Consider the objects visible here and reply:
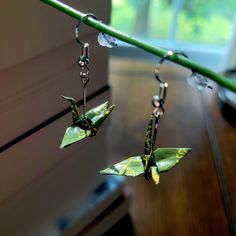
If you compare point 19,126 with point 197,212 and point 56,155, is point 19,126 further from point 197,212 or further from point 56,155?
point 197,212

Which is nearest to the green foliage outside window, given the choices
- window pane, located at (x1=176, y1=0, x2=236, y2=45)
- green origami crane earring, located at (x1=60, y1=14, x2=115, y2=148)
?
window pane, located at (x1=176, y1=0, x2=236, y2=45)

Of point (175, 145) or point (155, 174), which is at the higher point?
point (155, 174)

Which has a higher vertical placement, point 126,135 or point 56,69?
point 56,69

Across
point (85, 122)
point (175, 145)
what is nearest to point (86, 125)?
point (85, 122)

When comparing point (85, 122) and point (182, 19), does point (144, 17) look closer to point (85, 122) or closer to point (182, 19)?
point (182, 19)

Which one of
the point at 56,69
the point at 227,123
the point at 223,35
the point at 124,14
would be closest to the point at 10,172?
the point at 56,69

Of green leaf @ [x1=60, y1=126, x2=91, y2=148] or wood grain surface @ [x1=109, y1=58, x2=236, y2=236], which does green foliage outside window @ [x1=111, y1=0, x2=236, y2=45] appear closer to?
wood grain surface @ [x1=109, y1=58, x2=236, y2=236]
